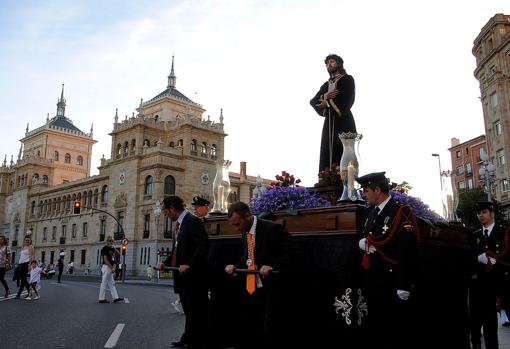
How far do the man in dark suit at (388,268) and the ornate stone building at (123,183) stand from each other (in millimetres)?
40659

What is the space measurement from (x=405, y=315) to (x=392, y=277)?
53 cm

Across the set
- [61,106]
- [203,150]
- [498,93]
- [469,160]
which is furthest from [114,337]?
[61,106]

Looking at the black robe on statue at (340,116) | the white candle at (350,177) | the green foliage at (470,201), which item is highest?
the green foliage at (470,201)

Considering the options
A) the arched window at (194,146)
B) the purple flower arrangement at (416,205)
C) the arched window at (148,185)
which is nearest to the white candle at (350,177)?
the purple flower arrangement at (416,205)

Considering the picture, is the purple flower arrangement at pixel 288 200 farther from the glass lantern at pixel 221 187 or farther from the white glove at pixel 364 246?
the glass lantern at pixel 221 187

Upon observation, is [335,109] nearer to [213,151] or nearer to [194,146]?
[194,146]

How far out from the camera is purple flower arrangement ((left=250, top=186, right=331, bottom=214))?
5.96m

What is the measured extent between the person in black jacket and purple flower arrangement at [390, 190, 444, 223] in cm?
150

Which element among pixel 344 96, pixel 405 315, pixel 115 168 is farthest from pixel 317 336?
pixel 115 168

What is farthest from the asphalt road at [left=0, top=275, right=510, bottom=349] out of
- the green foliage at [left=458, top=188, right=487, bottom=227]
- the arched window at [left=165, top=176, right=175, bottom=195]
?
the arched window at [left=165, top=176, right=175, bottom=195]

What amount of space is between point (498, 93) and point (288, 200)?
129 feet

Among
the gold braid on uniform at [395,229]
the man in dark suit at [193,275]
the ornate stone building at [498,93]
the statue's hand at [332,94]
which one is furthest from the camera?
the ornate stone building at [498,93]

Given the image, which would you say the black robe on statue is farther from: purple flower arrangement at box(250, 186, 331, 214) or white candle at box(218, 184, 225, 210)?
white candle at box(218, 184, 225, 210)

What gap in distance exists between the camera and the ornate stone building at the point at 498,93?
38.3m
